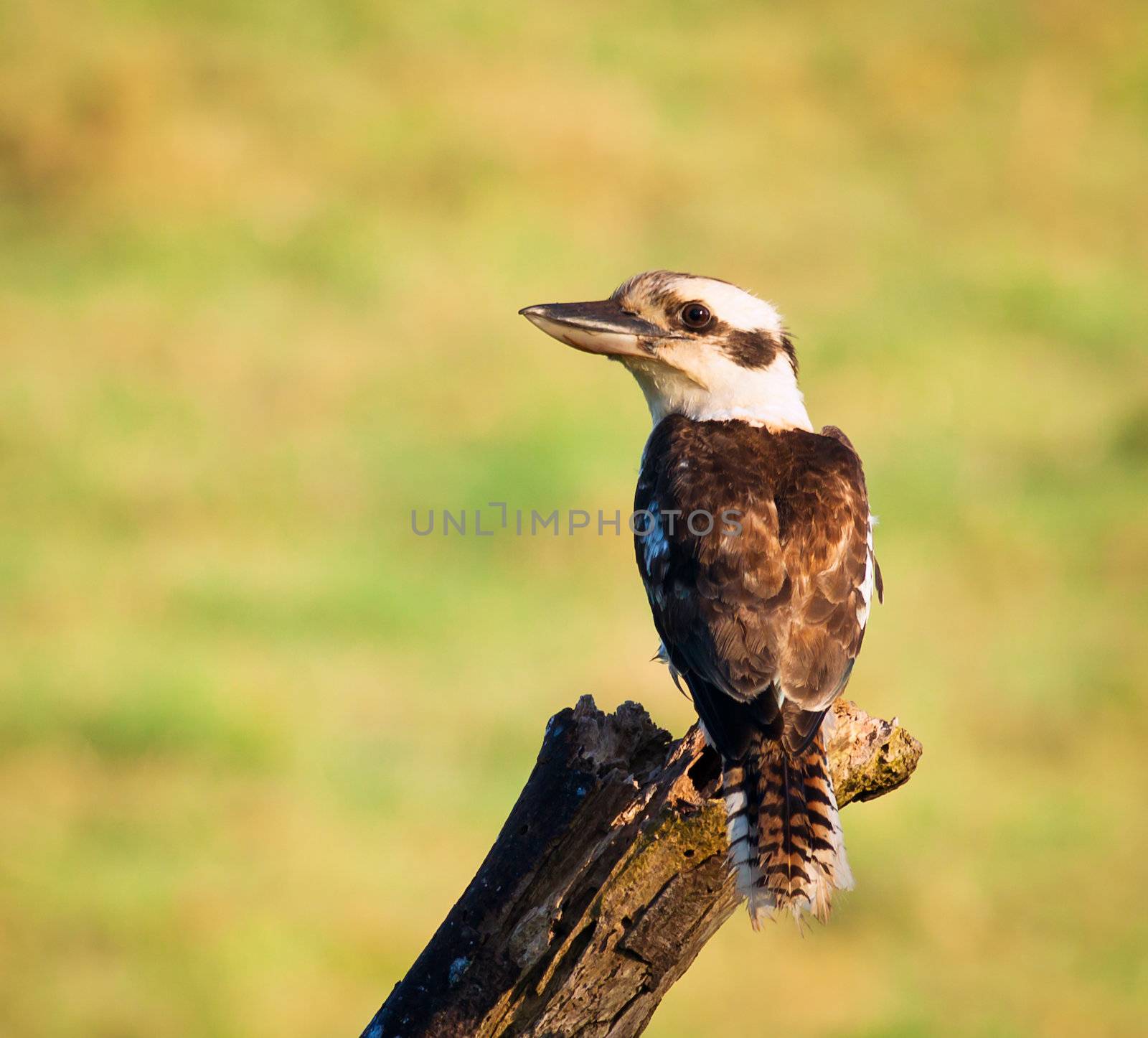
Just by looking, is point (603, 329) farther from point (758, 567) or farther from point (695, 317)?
point (758, 567)

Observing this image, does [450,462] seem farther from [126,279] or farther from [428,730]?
[126,279]

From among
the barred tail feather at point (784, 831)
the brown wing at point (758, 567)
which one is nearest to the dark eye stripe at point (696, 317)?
the brown wing at point (758, 567)

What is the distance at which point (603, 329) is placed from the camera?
6.12 metres

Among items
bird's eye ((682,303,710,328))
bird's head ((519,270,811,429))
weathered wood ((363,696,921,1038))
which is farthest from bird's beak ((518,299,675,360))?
weathered wood ((363,696,921,1038))

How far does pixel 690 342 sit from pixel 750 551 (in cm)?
136

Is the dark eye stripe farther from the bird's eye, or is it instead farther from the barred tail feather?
the barred tail feather

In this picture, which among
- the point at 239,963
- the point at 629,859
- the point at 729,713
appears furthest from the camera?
the point at 239,963

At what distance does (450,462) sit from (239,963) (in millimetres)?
5896

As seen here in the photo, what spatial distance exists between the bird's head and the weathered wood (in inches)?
80.5

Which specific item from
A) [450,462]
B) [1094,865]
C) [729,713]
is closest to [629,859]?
[729,713]

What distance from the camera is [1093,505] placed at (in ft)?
46.1

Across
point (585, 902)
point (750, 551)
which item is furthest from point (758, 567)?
point (585, 902)

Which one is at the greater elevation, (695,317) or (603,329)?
(695,317)

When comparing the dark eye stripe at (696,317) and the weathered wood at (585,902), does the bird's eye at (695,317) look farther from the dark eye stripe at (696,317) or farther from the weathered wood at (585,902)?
the weathered wood at (585,902)
